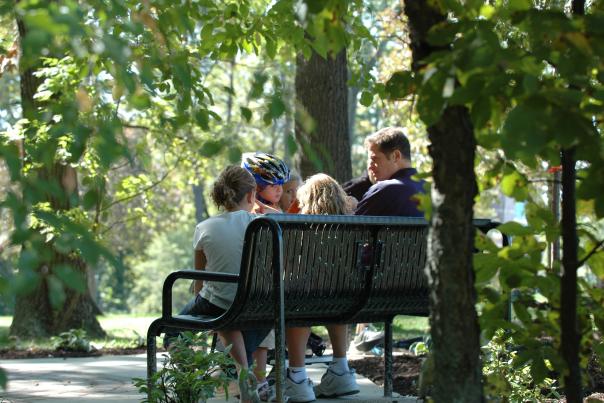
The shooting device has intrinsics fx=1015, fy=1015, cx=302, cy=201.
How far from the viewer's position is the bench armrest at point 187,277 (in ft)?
15.1

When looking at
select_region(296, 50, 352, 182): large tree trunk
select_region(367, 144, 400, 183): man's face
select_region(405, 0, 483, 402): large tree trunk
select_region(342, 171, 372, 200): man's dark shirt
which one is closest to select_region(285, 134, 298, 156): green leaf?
select_region(405, 0, 483, 402): large tree trunk

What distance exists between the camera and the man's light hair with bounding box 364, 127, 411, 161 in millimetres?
6246

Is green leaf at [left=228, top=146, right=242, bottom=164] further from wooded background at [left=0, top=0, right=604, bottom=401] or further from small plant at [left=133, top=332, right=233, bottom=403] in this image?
small plant at [left=133, top=332, right=233, bottom=403]

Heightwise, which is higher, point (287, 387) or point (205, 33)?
point (205, 33)

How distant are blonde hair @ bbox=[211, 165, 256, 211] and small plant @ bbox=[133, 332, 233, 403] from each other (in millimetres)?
1123

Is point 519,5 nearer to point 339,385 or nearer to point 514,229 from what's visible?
point 514,229

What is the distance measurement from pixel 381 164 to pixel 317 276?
156cm

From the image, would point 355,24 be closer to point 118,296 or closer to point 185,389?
point 185,389

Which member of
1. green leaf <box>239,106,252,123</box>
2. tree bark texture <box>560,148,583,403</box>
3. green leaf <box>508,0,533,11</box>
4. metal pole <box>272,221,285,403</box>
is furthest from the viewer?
metal pole <box>272,221,285,403</box>

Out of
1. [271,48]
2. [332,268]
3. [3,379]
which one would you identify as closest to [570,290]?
[3,379]

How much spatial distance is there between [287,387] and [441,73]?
138 inches

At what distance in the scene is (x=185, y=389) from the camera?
14.1 feet

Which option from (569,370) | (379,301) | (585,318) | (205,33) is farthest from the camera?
(379,301)

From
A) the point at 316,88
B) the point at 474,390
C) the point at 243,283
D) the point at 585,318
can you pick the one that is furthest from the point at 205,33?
the point at 316,88
